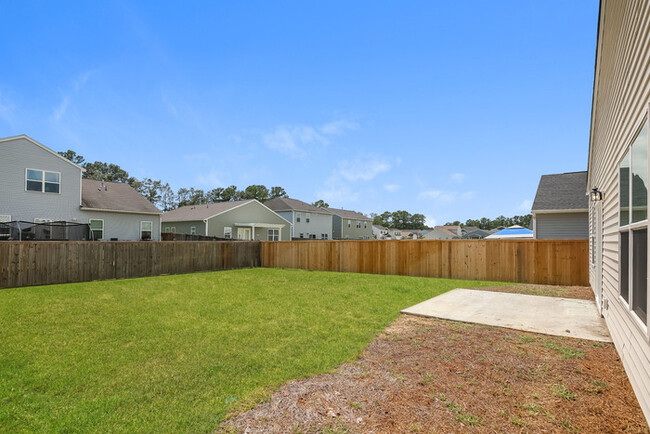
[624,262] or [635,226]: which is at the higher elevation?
[635,226]

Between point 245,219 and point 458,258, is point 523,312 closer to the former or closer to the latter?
point 458,258

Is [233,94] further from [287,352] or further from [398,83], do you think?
[287,352]

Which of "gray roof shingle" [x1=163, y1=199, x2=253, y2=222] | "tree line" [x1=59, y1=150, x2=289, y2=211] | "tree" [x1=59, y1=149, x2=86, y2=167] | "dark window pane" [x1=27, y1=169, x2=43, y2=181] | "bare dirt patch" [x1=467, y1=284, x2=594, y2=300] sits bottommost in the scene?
"bare dirt patch" [x1=467, y1=284, x2=594, y2=300]

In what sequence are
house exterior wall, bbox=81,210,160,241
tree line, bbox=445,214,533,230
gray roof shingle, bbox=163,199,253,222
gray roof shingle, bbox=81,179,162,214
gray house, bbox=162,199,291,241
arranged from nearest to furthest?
house exterior wall, bbox=81,210,160,241, gray roof shingle, bbox=81,179,162,214, gray house, bbox=162,199,291,241, gray roof shingle, bbox=163,199,253,222, tree line, bbox=445,214,533,230

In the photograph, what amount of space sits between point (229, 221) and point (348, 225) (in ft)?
62.2

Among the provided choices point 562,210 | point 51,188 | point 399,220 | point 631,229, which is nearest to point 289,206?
point 51,188

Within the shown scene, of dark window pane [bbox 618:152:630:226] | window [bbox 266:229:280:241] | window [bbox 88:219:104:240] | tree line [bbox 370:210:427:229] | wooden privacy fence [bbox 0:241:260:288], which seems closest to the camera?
dark window pane [bbox 618:152:630:226]

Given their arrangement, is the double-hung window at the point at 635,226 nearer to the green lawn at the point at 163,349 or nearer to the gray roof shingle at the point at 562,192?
the green lawn at the point at 163,349

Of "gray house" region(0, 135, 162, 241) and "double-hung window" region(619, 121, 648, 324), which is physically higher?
"gray house" region(0, 135, 162, 241)

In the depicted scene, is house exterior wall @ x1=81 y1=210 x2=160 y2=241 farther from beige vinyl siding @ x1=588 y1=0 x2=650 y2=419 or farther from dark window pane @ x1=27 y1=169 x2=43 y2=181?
beige vinyl siding @ x1=588 y1=0 x2=650 y2=419

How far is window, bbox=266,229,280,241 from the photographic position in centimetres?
2923

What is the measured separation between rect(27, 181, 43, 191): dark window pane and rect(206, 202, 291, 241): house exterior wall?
10197 millimetres

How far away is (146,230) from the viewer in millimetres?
21094

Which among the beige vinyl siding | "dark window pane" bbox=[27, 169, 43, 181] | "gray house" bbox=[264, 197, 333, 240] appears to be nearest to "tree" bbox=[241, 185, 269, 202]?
"gray house" bbox=[264, 197, 333, 240]
